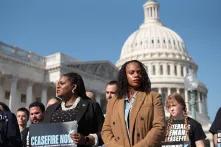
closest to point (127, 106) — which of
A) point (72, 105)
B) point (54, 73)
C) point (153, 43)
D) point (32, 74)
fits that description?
point (72, 105)

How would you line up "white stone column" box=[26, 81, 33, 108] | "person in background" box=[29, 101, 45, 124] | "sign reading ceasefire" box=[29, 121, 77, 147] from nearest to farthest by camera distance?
1. "sign reading ceasefire" box=[29, 121, 77, 147]
2. "person in background" box=[29, 101, 45, 124]
3. "white stone column" box=[26, 81, 33, 108]

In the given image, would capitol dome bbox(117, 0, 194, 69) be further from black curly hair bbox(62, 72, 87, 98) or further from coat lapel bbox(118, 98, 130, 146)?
coat lapel bbox(118, 98, 130, 146)

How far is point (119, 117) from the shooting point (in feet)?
16.4

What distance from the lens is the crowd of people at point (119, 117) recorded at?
4852 mm

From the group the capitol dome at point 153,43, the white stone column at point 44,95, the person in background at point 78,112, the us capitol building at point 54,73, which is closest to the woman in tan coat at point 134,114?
the person in background at point 78,112

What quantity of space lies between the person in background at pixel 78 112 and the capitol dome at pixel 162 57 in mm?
89826

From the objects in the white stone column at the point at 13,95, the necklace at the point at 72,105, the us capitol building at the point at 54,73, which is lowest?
the necklace at the point at 72,105

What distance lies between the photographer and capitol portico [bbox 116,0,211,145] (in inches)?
3866

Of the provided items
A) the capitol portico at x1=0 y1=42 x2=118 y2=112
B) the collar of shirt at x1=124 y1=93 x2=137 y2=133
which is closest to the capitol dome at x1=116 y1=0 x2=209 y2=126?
the capitol portico at x1=0 y1=42 x2=118 y2=112

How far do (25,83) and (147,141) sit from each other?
47.3 meters

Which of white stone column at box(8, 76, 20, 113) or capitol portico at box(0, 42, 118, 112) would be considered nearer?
white stone column at box(8, 76, 20, 113)

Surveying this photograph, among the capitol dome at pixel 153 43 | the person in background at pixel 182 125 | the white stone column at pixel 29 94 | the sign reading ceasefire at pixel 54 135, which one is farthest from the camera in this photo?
the capitol dome at pixel 153 43

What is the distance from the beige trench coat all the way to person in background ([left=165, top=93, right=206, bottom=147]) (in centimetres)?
160

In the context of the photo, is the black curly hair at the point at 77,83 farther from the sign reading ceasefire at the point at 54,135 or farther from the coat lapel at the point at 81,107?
Answer: the sign reading ceasefire at the point at 54,135
